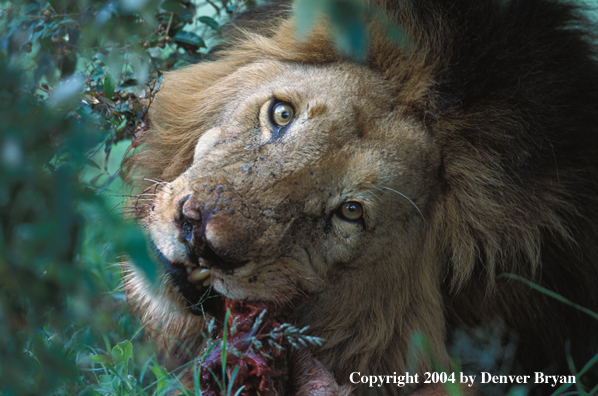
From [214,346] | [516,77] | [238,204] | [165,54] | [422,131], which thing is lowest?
[214,346]

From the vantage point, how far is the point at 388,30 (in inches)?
39.9

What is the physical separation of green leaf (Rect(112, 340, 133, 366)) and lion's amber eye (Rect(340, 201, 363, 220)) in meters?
0.94

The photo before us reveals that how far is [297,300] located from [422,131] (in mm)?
835

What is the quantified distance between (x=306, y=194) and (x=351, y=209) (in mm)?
188

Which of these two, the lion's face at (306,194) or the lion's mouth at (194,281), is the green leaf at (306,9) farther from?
the lion's mouth at (194,281)

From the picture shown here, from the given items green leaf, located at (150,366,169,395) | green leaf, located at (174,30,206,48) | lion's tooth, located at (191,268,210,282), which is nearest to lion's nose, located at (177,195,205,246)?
lion's tooth, located at (191,268,210,282)

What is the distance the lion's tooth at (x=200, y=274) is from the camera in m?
1.91

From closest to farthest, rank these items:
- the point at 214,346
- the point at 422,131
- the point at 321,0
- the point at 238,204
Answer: the point at 321,0, the point at 238,204, the point at 214,346, the point at 422,131

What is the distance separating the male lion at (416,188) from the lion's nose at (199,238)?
0.31 feet

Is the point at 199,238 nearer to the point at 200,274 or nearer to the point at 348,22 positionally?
the point at 200,274

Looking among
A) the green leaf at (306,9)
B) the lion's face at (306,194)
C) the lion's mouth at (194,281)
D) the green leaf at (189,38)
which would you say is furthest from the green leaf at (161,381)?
the green leaf at (189,38)

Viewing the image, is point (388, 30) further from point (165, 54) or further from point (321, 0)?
point (165, 54)

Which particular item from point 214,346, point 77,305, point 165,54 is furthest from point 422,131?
point 165,54

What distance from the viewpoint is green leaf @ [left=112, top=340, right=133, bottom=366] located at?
2.05m
